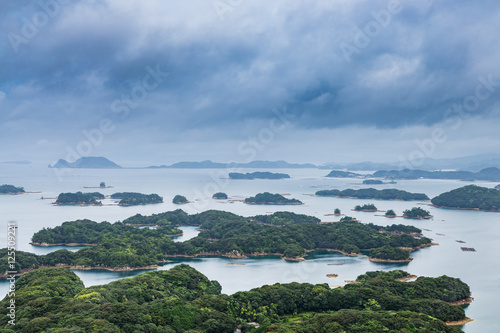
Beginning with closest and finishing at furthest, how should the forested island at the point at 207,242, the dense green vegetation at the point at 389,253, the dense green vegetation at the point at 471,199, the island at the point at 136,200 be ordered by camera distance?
the forested island at the point at 207,242 < the dense green vegetation at the point at 389,253 < the dense green vegetation at the point at 471,199 < the island at the point at 136,200

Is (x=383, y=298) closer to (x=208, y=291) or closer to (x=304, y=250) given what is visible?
(x=208, y=291)

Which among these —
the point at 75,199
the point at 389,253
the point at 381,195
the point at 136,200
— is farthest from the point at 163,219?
the point at 381,195

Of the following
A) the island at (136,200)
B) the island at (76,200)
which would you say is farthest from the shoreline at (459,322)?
the island at (76,200)

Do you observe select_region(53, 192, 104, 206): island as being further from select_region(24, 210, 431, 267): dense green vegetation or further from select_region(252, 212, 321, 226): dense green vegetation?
select_region(252, 212, 321, 226): dense green vegetation

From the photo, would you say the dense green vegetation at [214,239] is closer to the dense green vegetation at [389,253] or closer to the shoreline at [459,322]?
the dense green vegetation at [389,253]

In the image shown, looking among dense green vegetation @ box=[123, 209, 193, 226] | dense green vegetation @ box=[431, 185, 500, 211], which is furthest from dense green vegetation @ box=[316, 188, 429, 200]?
dense green vegetation @ box=[123, 209, 193, 226]

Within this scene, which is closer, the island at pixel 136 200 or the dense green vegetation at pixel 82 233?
the dense green vegetation at pixel 82 233

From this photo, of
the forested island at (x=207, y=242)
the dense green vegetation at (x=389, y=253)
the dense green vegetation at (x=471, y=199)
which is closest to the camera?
the forested island at (x=207, y=242)

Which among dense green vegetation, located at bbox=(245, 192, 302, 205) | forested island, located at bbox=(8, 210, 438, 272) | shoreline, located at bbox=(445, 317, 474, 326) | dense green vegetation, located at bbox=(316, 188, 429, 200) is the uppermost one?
dense green vegetation, located at bbox=(316, 188, 429, 200)

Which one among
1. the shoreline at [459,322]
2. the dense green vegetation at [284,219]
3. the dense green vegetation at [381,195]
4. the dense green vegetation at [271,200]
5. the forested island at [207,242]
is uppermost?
the dense green vegetation at [381,195]
